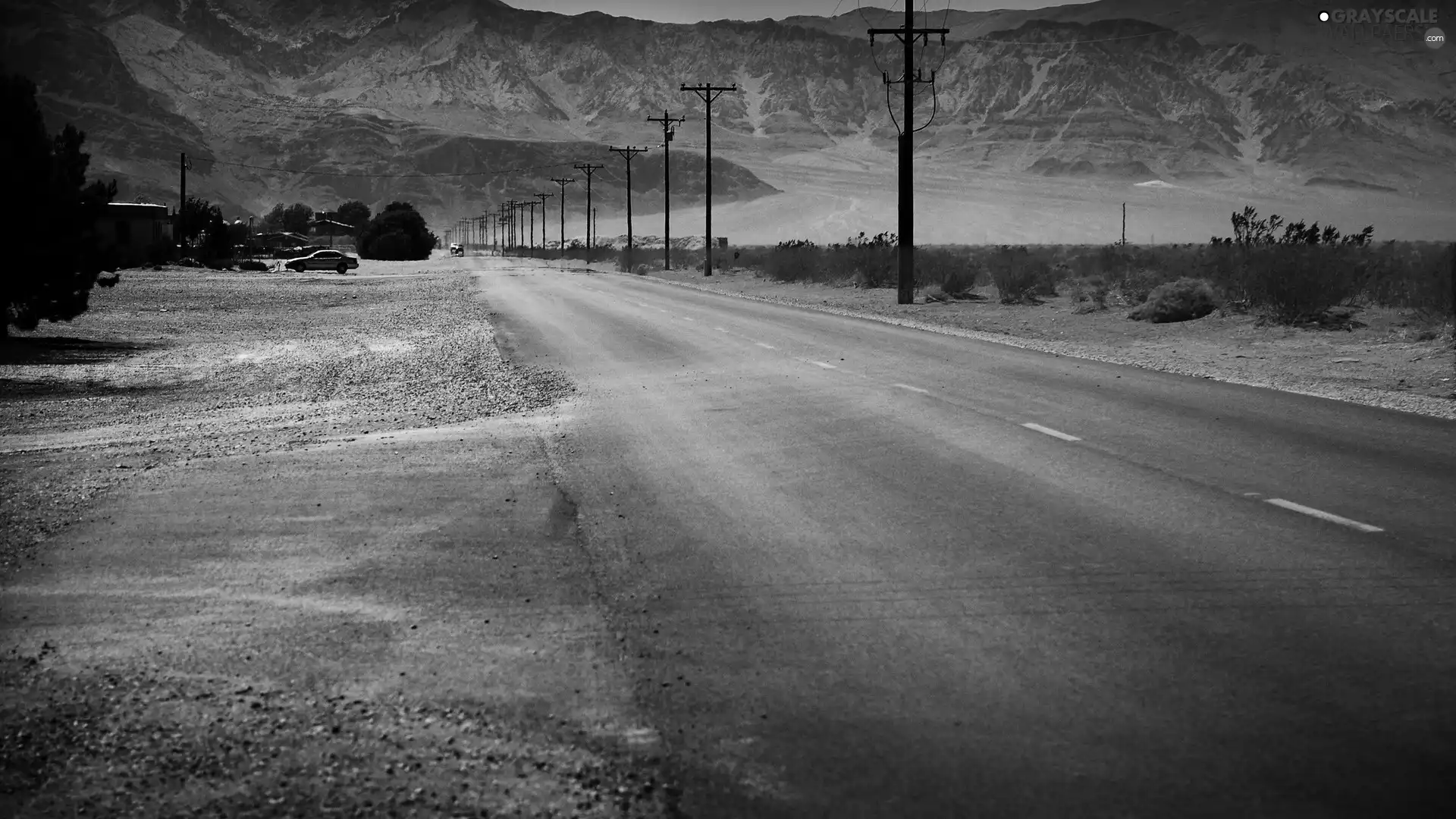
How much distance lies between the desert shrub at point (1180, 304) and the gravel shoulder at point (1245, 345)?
437 mm

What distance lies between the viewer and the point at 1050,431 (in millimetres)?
12930

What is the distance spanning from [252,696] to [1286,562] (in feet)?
16.9

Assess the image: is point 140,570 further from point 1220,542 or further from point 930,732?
point 1220,542

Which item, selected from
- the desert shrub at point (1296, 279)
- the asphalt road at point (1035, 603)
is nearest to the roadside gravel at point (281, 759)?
the asphalt road at point (1035, 603)

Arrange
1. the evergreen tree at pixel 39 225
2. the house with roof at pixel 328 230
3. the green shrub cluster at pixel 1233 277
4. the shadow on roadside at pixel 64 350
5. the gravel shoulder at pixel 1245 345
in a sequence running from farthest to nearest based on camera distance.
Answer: the house with roof at pixel 328 230, the green shrub cluster at pixel 1233 277, the evergreen tree at pixel 39 225, the shadow on roadside at pixel 64 350, the gravel shoulder at pixel 1245 345

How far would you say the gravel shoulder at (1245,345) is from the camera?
17.9 m

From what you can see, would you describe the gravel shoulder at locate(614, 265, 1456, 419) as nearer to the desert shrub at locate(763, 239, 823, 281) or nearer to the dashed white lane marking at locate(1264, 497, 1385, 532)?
the dashed white lane marking at locate(1264, 497, 1385, 532)

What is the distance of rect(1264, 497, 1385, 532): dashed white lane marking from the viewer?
28.2ft

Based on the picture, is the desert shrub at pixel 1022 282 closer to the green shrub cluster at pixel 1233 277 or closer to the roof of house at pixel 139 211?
the green shrub cluster at pixel 1233 277

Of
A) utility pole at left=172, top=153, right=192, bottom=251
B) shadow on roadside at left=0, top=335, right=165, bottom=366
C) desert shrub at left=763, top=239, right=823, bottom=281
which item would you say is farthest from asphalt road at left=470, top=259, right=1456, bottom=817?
utility pole at left=172, top=153, right=192, bottom=251

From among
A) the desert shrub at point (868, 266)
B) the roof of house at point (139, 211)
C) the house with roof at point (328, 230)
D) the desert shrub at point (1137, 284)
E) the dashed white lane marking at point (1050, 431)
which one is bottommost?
the dashed white lane marking at point (1050, 431)

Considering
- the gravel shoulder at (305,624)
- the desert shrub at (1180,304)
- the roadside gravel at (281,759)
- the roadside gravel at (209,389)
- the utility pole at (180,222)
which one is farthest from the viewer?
the utility pole at (180,222)

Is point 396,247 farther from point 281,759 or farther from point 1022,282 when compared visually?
point 281,759

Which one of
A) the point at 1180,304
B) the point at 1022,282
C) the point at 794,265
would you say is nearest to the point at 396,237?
the point at 794,265
